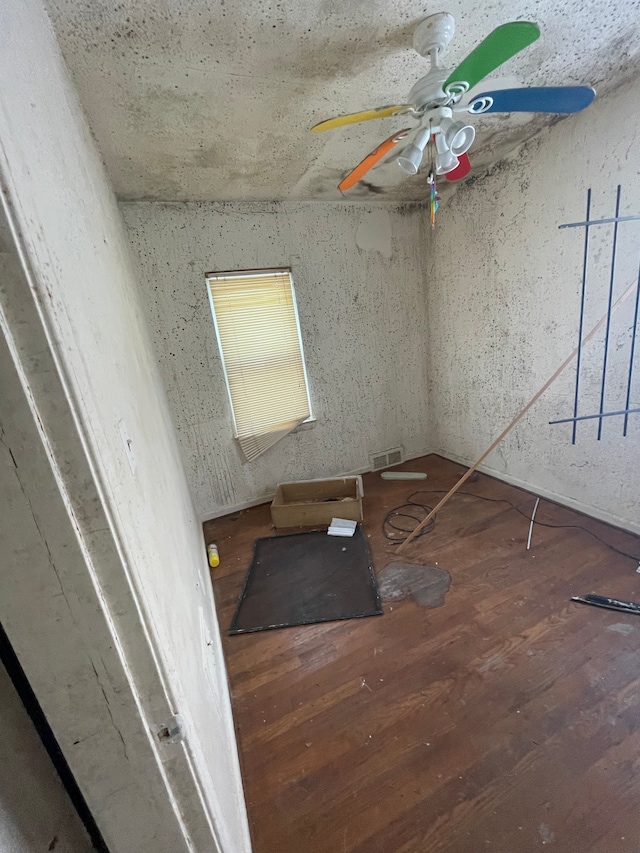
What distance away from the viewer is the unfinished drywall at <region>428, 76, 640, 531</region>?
2.00 meters

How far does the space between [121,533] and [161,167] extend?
2.24m

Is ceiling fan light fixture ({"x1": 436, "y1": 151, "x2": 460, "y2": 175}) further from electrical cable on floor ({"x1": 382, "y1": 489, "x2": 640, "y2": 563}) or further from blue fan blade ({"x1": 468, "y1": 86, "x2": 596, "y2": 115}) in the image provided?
electrical cable on floor ({"x1": 382, "y1": 489, "x2": 640, "y2": 563})

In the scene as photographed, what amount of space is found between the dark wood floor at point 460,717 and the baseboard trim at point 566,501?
0.12 m

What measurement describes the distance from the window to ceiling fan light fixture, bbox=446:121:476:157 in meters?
1.65

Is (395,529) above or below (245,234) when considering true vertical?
below

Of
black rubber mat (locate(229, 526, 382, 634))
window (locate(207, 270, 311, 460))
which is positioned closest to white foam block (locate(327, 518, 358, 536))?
black rubber mat (locate(229, 526, 382, 634))

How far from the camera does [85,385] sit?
1.82ft

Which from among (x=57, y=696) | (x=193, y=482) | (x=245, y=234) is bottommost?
(x=193, y=482)

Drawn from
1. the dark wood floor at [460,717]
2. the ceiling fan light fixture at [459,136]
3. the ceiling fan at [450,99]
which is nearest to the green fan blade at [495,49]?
the ceiling fan at [450,99]

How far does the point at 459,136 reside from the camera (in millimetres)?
1359

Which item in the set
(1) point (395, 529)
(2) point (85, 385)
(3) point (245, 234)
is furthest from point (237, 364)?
(2) point (85, 385)

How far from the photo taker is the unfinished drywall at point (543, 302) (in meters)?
2.00

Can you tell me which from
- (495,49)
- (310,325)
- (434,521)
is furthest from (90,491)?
(310,325)

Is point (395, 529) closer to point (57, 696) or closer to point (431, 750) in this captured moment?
point (431, 750)
